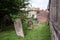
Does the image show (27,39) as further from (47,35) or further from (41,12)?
(41,12)

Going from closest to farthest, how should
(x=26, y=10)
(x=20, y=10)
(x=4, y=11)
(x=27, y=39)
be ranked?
1. (x=27, y=39)
2. (x=4, y=11)
3. (x=20, y=10)
4. (x=26, y=10)

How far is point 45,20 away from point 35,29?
1.43 metres

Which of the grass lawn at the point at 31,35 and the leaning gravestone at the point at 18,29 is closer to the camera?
the grass lawn at the point at 31,35

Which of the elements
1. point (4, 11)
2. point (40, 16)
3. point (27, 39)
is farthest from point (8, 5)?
point (40, 16)

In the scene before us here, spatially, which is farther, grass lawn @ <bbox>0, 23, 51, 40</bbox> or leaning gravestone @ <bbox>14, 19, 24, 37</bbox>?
leaning gravestone @ <bbox>14, 19, 24, 37</bbox>

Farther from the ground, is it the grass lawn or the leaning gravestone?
the leaning gravestone

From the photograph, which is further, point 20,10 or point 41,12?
point 41,12

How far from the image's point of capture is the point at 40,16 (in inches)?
296

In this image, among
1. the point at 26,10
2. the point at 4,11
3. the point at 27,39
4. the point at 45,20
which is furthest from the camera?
the point at 45,20

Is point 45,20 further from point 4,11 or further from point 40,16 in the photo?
point 4,11

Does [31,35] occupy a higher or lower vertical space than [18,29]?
lower

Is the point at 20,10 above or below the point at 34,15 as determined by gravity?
above

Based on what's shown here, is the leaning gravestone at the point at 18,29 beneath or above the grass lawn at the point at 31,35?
above

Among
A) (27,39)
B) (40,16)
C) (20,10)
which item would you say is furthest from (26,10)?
(27,39)
